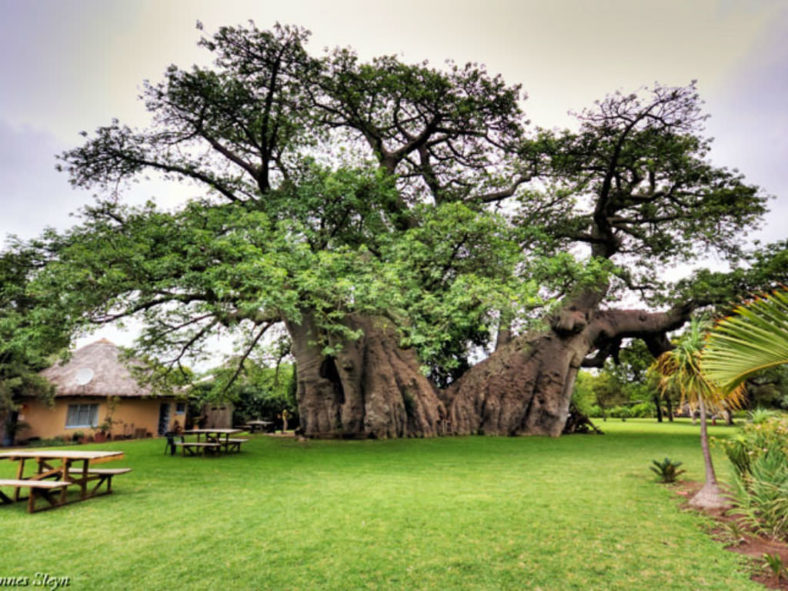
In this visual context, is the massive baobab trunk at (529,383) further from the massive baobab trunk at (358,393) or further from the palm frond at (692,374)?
the palm frond at (692,374)

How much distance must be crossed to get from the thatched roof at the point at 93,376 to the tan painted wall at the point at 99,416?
521mm

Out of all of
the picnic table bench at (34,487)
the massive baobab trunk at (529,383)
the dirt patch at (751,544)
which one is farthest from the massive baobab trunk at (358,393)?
the dirt patch at (751,544)

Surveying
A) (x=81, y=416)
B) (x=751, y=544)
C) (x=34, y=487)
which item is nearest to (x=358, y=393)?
(x=34, y=487)

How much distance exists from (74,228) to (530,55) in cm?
1319

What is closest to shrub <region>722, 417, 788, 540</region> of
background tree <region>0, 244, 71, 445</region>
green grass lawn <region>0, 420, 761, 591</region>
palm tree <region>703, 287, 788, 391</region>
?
green grass lawn <region>0, 420, 761, 591</region>

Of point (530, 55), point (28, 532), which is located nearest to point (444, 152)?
point (530, 55)

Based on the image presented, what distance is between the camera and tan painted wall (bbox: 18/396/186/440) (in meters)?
18.7

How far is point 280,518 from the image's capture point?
539 centimetres

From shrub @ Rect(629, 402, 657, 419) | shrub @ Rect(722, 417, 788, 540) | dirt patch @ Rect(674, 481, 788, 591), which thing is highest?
shrub @ Rect(722, 417, 788, 540)

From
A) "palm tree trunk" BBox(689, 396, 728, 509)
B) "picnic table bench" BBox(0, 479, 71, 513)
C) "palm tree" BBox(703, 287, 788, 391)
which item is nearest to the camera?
"palm tree" BBox(703, 287, 788, 391)

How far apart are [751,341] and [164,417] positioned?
25561mm

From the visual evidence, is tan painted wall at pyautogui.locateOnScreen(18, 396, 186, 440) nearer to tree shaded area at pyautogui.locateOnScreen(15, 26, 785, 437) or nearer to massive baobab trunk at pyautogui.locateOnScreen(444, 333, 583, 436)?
tree shaded area at pyautogui.locateOnScreen(15, 26, 785, 437)

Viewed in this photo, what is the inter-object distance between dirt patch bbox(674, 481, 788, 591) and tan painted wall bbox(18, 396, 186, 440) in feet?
73.6

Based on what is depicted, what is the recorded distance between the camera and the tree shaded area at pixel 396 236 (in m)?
10.1
